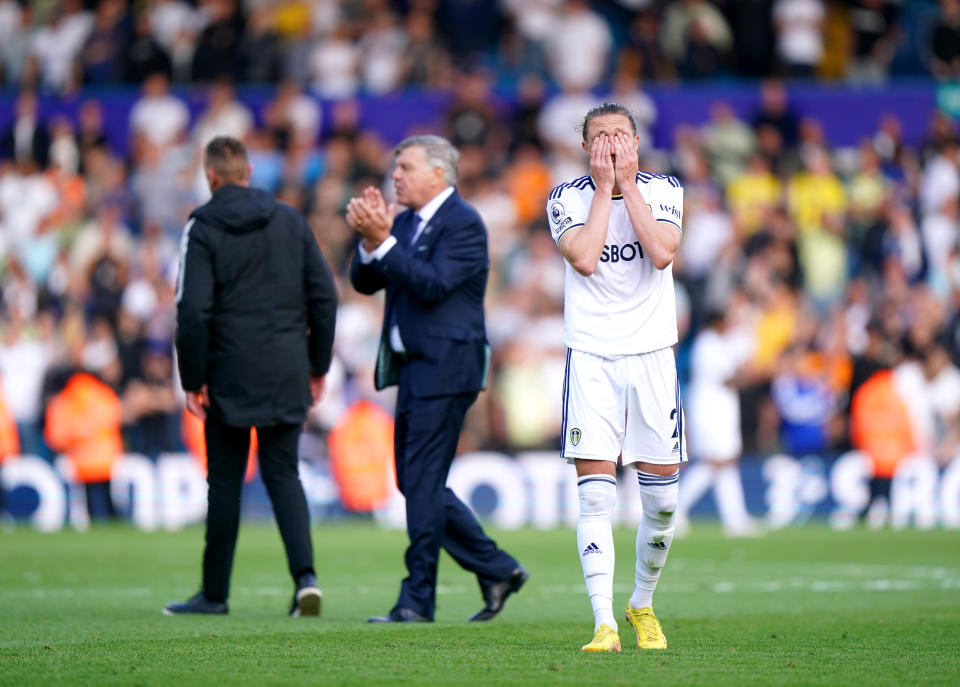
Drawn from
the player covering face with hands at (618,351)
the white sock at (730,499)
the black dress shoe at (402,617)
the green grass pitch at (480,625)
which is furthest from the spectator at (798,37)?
the player covering face with hands at (618,351)

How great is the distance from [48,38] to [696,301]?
10906 millimetres

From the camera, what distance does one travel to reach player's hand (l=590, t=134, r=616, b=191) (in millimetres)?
7035

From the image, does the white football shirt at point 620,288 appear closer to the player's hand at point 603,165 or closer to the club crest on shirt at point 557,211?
the club crest on shirt at point 557,211

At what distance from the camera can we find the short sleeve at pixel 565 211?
721 centimetres

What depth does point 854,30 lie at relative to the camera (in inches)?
904

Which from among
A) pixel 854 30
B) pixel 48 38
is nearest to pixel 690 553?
pixel 854 30

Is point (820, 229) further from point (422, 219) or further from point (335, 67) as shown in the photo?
point (422, 219)

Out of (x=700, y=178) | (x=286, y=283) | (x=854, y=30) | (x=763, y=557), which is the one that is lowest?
(x=763, y=557)

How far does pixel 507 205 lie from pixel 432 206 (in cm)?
1204

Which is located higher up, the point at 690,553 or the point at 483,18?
the point at 483,18

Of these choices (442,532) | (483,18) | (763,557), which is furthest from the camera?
(483,18)

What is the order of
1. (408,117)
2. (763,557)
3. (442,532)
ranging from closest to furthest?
(442,532)
(763,557)
(408,117)

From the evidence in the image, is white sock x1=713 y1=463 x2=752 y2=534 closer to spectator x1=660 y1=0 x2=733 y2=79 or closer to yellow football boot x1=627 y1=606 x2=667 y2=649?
spectator x1=660 y1=0 x2=733 y2=79

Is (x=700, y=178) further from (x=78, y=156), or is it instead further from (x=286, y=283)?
(x=286, y=283)
